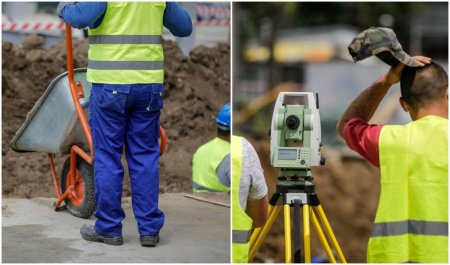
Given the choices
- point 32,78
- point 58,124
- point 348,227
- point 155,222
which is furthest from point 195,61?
point 155,222

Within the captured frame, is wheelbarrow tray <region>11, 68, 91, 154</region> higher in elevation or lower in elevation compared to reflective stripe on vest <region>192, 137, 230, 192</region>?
higher

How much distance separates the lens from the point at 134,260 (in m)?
4.57

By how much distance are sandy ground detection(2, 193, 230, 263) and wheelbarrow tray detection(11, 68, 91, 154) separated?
1.25 ft

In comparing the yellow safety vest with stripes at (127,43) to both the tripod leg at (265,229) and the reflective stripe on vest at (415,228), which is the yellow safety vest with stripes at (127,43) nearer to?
the tripod leg at (265,229)

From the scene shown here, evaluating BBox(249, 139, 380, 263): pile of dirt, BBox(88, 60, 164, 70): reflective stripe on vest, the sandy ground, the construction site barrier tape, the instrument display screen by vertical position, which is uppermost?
the construction site barrier tape

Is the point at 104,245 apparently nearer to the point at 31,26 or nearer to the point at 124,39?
the point at 124,39

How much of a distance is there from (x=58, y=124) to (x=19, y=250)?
2.92 feet

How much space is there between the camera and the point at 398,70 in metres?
3.90

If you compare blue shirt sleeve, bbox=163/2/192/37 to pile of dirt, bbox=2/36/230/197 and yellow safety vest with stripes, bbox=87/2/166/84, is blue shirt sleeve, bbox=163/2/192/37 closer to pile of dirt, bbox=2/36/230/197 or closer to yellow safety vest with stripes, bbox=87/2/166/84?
yellow safety vest with stripes, bbox=87/2/166/84

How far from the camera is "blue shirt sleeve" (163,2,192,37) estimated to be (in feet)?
15.4

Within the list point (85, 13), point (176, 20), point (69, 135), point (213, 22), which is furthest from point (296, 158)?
point (213, 22)

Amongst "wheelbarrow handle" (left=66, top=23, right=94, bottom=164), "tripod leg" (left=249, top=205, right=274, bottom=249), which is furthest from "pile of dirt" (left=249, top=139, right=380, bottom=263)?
"tripod leg" (left=249, top=205, right=274, bottom=249)

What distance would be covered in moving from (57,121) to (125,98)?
82 cm

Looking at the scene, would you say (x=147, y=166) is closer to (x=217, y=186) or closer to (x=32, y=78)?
(x=217, y=186)
